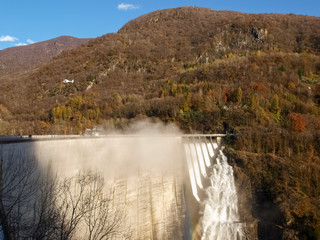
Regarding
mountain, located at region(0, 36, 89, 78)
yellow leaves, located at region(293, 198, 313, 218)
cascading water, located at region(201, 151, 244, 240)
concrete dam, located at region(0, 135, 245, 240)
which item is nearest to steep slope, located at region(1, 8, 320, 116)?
mountain, located at region(0, 36, 89, 78)

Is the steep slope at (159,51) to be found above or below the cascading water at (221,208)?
above

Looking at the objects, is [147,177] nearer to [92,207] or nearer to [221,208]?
[92,207]

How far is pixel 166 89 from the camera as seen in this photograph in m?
58.9

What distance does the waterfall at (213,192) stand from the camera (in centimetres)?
2258

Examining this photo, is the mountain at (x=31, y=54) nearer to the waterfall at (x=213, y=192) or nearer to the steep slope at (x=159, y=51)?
the steep slope at (x=159, y=51)

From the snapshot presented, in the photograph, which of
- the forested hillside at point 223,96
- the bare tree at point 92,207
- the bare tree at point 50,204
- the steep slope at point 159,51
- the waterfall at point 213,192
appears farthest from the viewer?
the steep slope at point 159,51

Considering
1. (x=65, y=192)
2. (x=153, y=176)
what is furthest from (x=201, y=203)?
(x=65, y=192)

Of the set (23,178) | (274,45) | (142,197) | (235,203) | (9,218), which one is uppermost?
(274,45)

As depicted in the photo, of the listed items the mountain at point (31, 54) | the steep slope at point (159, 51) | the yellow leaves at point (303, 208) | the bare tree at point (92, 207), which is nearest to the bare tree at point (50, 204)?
the bare tree at point (92, 207)

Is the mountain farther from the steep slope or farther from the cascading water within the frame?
the cascading water

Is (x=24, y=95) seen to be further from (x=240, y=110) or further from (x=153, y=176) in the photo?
(x=153, y=176)

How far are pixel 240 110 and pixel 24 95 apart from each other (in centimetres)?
5817

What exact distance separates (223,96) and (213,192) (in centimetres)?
2628

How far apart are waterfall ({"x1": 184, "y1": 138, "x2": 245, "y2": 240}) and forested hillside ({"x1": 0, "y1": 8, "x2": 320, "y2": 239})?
4.86 ft
